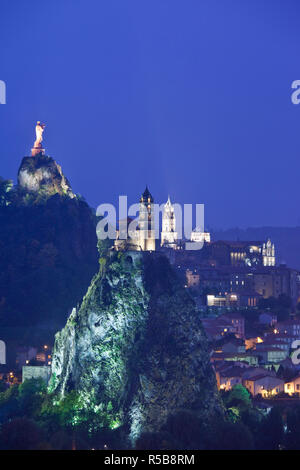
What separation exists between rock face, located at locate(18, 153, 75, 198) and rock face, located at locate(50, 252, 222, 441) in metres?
33.8

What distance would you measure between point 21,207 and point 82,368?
41131 mm

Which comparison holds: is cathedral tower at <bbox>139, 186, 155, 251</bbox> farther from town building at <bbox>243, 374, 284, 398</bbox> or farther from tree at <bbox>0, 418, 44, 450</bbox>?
tree at <bbox>0, 418, 44, 450</bbox>

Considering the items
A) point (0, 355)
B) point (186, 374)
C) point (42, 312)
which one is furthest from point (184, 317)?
point (42, 312)

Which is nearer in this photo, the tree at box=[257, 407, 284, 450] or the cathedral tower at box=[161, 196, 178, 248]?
the tree at box=[257, 407, 284, 450]

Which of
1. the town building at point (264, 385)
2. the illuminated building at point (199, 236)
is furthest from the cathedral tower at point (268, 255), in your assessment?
the town building at point (264, 385)

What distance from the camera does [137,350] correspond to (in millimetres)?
71438

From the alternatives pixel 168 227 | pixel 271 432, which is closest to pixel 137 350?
pixel 271 432

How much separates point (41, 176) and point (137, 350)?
40.6 m

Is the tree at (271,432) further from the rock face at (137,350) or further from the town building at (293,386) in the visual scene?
the town building at (293,386)

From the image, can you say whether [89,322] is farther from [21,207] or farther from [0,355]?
[21,207]

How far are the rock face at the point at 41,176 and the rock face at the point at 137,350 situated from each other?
33.8 meters

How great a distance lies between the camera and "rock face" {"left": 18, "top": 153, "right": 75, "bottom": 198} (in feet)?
357

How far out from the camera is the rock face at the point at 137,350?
227 ft

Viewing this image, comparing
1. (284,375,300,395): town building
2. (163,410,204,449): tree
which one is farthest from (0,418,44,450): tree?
(284,375,300,395): town building
